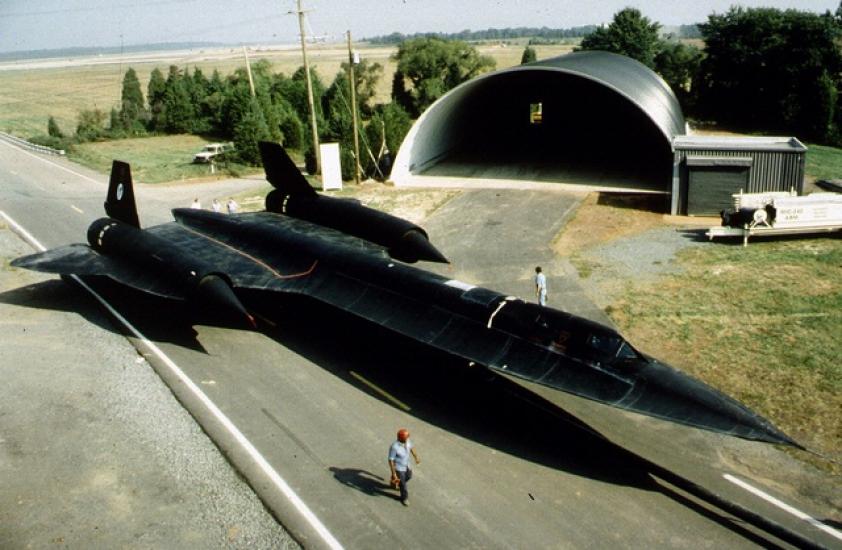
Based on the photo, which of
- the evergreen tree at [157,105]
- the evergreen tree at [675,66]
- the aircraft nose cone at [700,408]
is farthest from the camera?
the evergreen tree at [675,66]

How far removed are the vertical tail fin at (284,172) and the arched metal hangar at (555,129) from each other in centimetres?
1568

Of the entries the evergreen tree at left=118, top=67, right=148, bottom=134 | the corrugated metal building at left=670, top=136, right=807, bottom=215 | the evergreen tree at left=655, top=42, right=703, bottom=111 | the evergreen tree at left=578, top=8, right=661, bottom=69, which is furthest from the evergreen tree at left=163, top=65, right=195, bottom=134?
the corrugated metal building at left=670, top=136, right=807, bottom=215

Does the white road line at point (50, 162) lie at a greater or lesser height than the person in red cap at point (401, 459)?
greater

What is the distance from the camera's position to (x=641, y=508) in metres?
11.5

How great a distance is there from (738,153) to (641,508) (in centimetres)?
2359

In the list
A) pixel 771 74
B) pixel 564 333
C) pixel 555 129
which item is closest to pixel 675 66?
pixel 771 74

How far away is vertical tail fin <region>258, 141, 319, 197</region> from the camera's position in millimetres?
25578

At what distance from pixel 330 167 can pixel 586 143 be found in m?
21.6

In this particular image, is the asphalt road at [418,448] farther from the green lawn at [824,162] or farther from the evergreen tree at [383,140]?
the green lawn at [824,162]

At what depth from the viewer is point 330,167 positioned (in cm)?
4003

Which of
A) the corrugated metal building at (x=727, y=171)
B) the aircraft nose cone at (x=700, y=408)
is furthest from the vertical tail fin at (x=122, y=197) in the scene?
Answer: the corrugated metal building at (x=727, y=171)

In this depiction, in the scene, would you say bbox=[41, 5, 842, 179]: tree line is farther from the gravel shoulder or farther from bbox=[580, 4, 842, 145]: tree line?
the gravel shoulder

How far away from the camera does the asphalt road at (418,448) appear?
11.1 metres

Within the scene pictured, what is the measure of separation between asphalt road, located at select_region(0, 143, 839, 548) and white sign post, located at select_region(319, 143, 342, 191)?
Result: 21.2 meters
